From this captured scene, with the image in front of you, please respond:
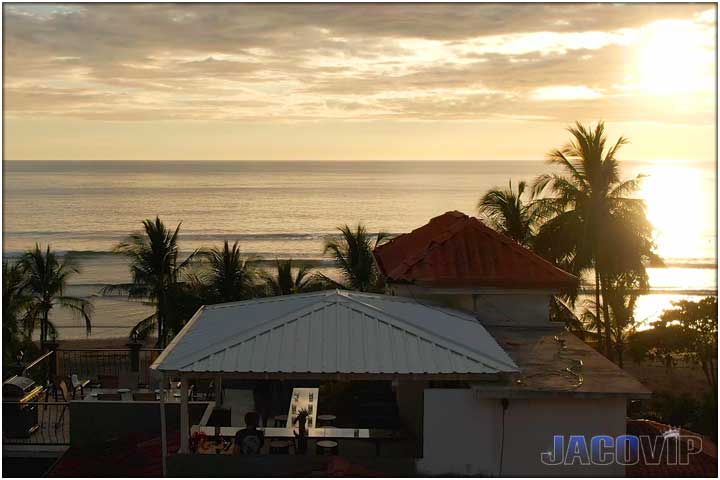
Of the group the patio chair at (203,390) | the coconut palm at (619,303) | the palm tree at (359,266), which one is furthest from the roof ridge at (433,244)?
the palm tree at (359,266)

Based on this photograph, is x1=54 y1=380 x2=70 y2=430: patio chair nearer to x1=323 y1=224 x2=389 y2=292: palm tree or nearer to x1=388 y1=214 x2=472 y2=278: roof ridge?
x1=388 y1=214 x2=472 y2=278: roof ridge

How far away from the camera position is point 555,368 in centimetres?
1284

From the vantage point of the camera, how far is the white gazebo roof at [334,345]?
1128 centimetres

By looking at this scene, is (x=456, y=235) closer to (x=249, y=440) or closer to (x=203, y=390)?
(x=203, y=390)

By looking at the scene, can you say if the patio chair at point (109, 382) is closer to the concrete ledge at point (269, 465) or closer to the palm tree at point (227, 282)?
the palm tree at point (227, 282)

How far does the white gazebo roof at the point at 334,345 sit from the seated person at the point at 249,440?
1.30m

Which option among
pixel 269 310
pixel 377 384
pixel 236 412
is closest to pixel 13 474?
pixel 236 412

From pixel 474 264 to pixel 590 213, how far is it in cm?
959

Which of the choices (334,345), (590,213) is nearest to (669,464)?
(334,345)

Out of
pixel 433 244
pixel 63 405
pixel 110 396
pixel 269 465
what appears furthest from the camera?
pixel 433 244

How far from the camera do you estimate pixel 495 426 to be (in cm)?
1167

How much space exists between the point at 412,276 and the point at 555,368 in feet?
13.2

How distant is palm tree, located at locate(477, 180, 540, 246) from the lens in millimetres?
26109

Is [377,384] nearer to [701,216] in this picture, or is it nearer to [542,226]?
[542,226]
